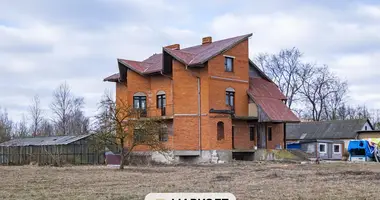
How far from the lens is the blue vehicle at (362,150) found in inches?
1975

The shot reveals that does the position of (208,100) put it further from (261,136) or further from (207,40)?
(207,40)

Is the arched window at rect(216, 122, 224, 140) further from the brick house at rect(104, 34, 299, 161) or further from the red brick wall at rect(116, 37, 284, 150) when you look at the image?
the red brick wall at rect(116, 37, 284, 150)

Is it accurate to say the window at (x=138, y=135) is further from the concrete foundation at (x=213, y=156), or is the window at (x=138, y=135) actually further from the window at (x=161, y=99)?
the window at (x=161, y=99)

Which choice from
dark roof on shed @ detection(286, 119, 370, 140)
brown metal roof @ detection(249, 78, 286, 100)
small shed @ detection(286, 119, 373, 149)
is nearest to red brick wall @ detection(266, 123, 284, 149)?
brown metal roof @ detection(249, 78, 286, 100)

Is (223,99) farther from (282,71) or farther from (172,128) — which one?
(282,71)

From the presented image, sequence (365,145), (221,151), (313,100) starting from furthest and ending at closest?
(313,100) < (365,145) < (221,151)

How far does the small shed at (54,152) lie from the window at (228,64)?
13472 mm

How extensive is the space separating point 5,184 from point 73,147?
24.4 m

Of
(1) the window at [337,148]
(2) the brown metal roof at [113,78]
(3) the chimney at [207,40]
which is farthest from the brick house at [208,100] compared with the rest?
(1) the window at [337,148]

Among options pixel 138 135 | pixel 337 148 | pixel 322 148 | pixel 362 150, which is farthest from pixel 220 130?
pixel 337 148

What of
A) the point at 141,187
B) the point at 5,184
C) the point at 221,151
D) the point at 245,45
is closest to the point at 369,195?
the point at 141,187

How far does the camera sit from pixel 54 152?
148 feet

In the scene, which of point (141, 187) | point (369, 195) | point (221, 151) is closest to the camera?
point (369, 195)

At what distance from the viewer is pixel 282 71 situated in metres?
81.4
